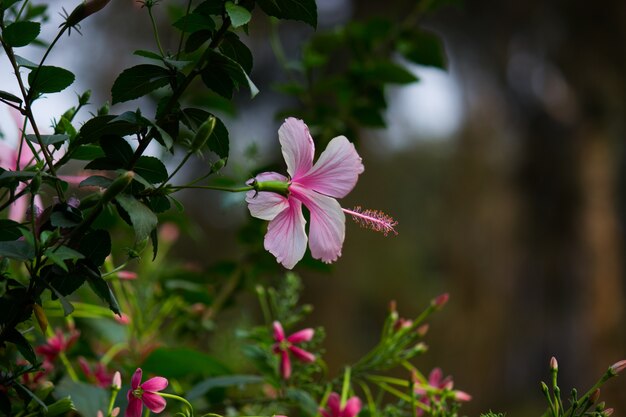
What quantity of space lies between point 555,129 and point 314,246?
269 cm

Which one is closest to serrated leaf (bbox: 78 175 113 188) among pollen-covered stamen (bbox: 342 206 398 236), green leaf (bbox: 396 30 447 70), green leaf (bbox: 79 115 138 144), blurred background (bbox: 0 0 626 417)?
green leaf (bbox: 79 115 138 144)

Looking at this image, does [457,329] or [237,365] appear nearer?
[237,365]

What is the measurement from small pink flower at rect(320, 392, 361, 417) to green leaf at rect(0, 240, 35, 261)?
18 centimetres

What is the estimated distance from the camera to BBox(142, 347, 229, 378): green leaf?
398 millimetres

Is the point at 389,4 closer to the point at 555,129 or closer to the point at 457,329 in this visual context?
the point at 555,129

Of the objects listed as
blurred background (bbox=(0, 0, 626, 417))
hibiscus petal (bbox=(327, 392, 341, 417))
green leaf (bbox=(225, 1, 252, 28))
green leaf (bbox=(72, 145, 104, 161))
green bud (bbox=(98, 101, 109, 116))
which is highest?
green leaf (bbox=(225, 1, 252, 28))

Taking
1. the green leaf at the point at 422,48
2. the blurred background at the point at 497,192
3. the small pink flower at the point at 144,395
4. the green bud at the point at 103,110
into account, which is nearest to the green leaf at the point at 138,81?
the green bud at the point at 103,110

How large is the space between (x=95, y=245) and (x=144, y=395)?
7 cm

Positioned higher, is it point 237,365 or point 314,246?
point 314,246

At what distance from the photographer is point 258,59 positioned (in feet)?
8.15

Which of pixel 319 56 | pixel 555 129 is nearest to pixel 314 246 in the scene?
pixel 319 56

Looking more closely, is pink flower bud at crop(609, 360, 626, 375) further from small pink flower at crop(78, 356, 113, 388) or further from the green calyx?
small pink flower at crop(78, 356, 113, 388)

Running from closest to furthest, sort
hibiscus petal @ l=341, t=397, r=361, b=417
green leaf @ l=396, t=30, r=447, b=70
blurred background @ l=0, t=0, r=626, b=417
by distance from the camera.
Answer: hibiscus petal @ l=341, t=397, r=361, b=417, green leaf @ l=396, t=30, r=447, b=70, blurred background @ l=0, t=0, r=626, b=417

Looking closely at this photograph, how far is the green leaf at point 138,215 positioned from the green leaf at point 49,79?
0.07 metres
